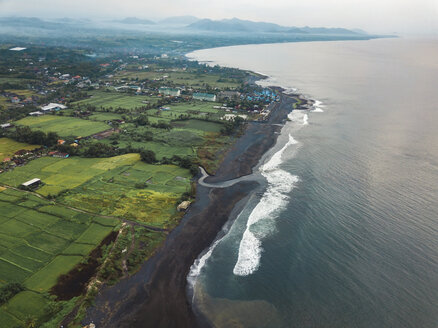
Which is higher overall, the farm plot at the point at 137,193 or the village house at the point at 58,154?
the farm plot at the point at 137,193

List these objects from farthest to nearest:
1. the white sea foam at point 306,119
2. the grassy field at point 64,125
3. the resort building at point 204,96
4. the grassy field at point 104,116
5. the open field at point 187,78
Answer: the open field at point 187,78 < the resort building at point 204,96 < the white sea foam at point 306,119 < the grassy field at point 104,116 < the grassy field at point 64,125

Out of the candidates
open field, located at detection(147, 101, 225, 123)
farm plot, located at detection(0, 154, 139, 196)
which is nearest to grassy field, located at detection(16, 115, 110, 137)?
farm plot, located at detection(0, 154, 139, 196)

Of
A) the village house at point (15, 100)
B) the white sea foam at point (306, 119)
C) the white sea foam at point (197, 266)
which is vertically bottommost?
the village house at point (15, 100)

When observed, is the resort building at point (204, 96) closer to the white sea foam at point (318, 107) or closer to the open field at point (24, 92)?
the white sea foam at point (318, 107)

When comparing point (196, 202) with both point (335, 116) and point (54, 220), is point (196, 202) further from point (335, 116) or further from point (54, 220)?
point (335, 116)

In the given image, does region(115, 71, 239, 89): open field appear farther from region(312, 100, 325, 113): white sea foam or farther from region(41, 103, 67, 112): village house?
region(41, 103, 67, 112): village house

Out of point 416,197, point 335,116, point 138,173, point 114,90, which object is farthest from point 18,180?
point 335,116

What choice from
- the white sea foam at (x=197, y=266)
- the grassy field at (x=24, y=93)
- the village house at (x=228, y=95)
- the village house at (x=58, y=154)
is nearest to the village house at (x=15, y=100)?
the grassy field at (x=24, y=93)
